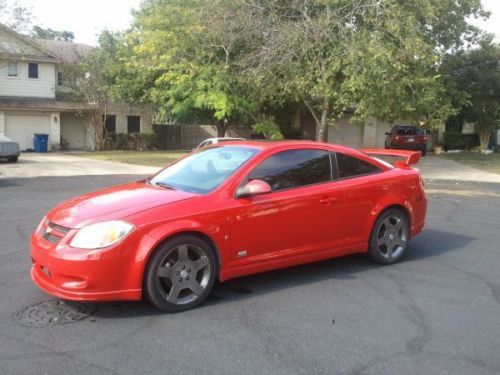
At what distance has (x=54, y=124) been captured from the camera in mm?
31922

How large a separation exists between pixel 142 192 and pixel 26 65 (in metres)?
30.3

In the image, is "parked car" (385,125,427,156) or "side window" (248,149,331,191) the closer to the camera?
"side window" (248,149,331,191)

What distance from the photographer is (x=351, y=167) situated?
6180 mm

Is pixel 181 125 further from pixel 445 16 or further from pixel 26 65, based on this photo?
pixel 445 16

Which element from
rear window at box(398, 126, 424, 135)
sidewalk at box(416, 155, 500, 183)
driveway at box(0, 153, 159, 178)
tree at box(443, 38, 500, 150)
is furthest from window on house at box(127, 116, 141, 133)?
sidewalk at box(416, 155, 500, 183)

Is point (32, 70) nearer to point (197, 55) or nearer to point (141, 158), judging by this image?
point (141, 158)

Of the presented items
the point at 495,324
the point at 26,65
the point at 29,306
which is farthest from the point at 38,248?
the point at 26,65

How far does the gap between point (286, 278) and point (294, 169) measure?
1.15 meters

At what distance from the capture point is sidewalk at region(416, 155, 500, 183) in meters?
18.3

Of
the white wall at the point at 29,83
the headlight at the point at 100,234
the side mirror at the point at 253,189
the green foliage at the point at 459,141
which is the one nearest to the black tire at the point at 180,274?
the headlight at the point at 100,234

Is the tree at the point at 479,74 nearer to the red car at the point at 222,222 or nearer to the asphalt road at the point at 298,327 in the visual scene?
the red car at the point at 222,222

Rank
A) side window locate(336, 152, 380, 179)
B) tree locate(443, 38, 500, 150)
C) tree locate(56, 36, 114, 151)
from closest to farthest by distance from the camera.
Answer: side window locate(336, 152, 380, 179) < tree locate(443, 38, 500, 150) < tree locate(56, 36, 114, 151)

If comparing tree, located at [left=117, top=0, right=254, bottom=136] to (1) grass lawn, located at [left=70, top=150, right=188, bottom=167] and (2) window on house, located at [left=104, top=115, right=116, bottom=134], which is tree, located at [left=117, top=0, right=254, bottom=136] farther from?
(2) window on house, located at [left=104, top=115, right=116, bottom=134]

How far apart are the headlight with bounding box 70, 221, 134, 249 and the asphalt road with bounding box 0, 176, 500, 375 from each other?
25.1 inches
